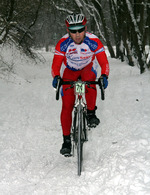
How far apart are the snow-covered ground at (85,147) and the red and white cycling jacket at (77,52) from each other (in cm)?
137

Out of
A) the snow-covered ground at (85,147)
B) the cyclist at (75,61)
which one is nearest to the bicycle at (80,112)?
the cyclist at (75,61)

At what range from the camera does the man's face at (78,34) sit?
11.3 feet

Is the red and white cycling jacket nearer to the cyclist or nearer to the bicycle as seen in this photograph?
the cyclist

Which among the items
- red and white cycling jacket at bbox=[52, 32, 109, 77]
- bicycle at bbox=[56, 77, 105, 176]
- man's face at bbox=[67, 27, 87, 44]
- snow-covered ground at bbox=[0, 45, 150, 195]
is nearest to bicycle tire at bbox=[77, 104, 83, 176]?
bicycle at bbox=[56, 77, 105, 176]

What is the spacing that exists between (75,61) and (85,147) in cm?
156

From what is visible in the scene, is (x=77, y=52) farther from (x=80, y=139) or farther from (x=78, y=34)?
(x=80, y=139)

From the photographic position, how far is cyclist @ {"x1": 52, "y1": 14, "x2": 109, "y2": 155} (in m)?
3.45

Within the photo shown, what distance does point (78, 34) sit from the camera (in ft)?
11.3

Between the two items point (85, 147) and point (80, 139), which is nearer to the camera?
point (80, 139)

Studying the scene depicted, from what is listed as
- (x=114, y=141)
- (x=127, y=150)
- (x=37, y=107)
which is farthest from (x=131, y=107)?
(x=37, y=107)

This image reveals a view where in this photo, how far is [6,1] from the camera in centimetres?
841

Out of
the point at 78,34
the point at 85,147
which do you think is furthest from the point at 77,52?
the point at 85,147

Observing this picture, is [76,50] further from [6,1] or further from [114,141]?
[6,1]

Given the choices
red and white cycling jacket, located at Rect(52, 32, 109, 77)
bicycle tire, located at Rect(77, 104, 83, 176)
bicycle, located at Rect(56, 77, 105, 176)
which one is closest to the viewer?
bicycle, located at Rect(56, 77, 105, 176)
